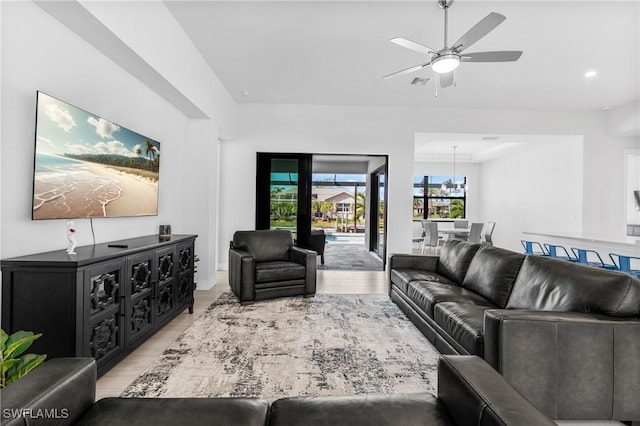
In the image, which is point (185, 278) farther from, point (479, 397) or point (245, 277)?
point (479, 397)

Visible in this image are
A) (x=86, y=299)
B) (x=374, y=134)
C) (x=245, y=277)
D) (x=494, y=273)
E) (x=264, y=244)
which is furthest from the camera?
(x=374, y=134)

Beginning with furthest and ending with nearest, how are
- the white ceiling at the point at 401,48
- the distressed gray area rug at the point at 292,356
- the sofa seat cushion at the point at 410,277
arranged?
the sofa seat cushion at the point at 410,277 → the white ceiling at the point at 401,48 → the distressed gray area rug at the point at 292,356

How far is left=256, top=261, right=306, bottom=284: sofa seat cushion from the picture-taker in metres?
4.02

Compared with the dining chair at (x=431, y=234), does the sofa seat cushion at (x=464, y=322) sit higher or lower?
lower

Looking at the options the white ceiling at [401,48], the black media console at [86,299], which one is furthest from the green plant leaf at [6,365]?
the white ceiling at [401,48]

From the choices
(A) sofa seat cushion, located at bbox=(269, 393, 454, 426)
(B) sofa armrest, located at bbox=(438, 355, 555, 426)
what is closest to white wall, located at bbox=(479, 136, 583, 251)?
(B) sofa armrest, located at bbox=(438, 355, 555, 426)

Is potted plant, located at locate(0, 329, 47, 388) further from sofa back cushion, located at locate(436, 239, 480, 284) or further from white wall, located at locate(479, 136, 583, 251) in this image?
white wall, located at locate(479, 136, 583, 251)

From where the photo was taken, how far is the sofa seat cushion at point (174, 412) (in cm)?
106

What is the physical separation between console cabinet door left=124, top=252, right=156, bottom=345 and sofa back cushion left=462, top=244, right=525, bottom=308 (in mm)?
2933

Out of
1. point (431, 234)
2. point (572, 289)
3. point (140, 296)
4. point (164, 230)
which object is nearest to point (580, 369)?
point (572, 289)

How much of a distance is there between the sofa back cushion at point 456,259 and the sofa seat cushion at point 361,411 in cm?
245

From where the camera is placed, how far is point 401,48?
12.8 ft

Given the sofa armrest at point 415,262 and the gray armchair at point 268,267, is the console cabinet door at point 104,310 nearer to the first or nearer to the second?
the gray armchair at point 268,267

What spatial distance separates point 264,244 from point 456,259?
2.51m
